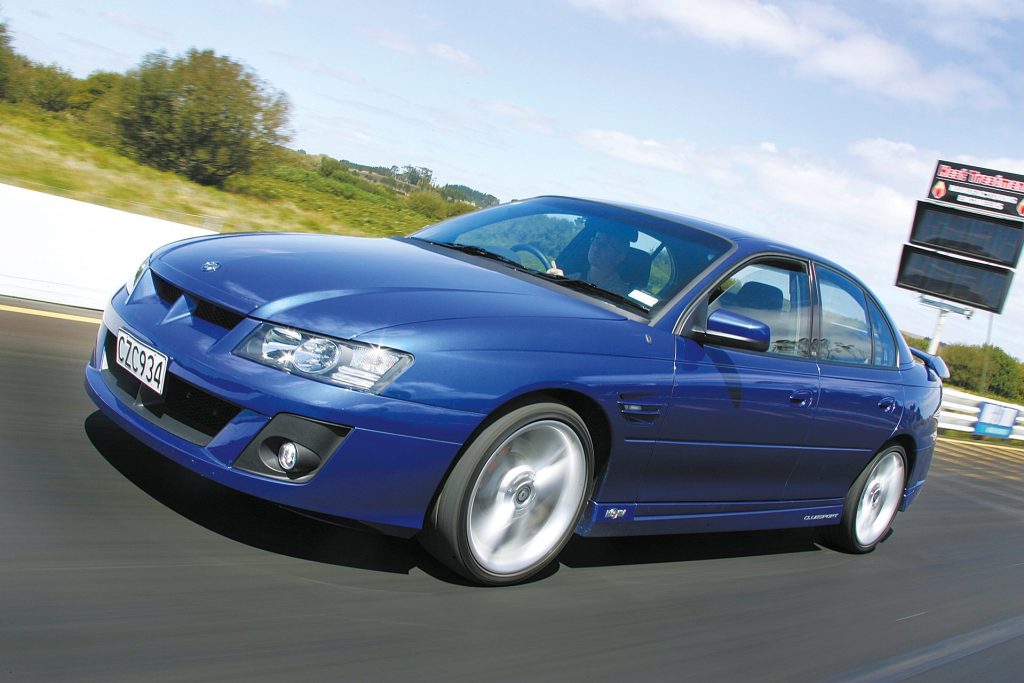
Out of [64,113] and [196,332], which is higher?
[64,113]

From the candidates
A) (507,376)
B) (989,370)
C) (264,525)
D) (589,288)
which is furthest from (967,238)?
(989,370)

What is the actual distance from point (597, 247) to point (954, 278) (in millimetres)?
23980

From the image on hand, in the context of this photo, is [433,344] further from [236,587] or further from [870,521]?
[870,521]

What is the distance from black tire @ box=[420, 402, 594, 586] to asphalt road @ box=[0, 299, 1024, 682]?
0.13 m

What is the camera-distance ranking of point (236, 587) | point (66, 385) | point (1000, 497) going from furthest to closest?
point (1000, 497) < point (66, 385) < point (236, 587)

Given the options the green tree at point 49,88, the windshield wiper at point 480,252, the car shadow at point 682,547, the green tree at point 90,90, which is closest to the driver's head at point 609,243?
the windshield wiper at point 480,252

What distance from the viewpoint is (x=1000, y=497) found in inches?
369

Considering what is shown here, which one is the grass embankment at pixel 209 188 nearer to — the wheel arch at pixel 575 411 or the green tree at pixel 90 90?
the green tree at pixel 90 90

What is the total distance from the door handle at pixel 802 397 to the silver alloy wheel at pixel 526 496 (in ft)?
4.16

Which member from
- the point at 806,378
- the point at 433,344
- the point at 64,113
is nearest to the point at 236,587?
the point at 433,344

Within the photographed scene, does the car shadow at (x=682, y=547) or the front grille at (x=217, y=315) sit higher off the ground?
the front grille at (x=217, y=315)

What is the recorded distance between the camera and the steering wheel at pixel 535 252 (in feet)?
13.7

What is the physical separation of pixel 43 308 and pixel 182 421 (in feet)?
15.1

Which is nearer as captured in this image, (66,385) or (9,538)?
(9,538)
